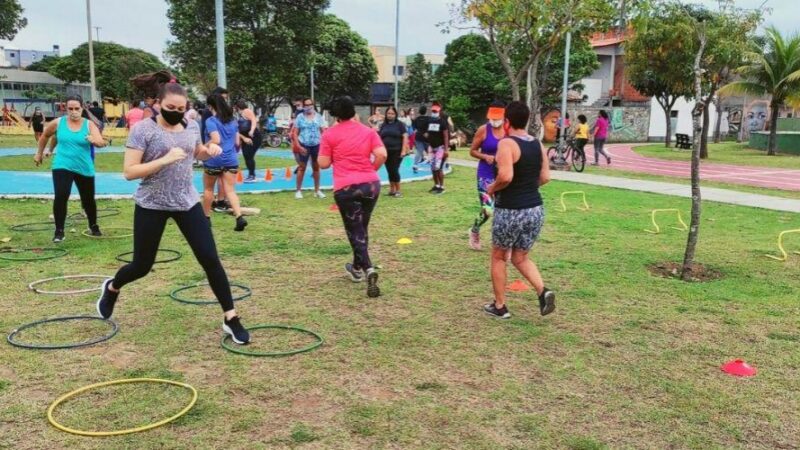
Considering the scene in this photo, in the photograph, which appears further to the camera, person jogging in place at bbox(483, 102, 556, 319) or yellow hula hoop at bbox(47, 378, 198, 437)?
person jogging in place at bbox(483, 102, 556, 319)

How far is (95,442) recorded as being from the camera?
322 cm

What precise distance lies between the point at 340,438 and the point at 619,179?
49.1 feet

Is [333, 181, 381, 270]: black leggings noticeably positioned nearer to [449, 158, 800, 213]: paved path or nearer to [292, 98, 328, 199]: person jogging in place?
[292, 98, 328, 199]: person jogging in place

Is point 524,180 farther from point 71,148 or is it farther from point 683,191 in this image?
point 683,191

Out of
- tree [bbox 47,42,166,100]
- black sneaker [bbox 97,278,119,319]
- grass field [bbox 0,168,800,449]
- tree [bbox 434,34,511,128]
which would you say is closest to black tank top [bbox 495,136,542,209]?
grass field [bbox 0,168,800,449]

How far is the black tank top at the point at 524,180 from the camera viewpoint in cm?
496

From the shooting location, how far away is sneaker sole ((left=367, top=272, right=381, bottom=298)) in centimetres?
581

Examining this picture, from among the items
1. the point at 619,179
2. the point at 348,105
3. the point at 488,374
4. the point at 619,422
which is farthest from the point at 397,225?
the point at 619,179

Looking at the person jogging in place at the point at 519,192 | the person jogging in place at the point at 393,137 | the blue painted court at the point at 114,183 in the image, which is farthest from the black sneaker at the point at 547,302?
the blue painted court at the point at 114,183

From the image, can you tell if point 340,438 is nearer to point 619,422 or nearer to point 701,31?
point 619,422

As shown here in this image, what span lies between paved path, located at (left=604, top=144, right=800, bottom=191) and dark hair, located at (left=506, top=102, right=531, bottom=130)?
534 inches

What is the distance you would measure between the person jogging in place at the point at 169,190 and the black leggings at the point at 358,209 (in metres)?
1.69

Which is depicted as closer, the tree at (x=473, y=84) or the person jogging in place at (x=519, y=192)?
the person jogging in place at (x=519, y=192)

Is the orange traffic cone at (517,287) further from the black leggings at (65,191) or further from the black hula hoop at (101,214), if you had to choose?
the black hula hoop at (101,214)
